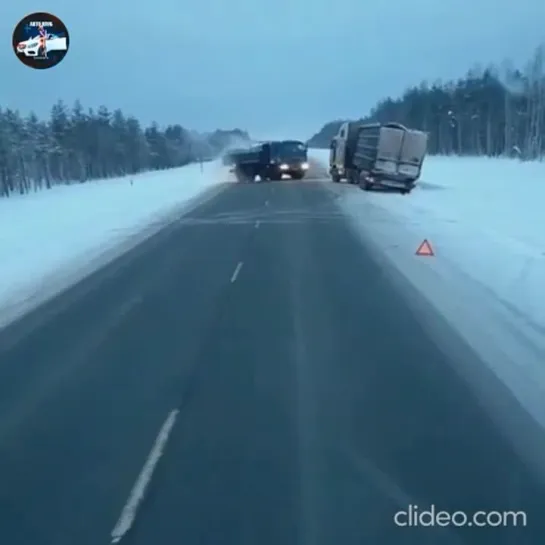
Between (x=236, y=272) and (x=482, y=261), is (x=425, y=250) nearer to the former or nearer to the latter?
(x=482, y=261)

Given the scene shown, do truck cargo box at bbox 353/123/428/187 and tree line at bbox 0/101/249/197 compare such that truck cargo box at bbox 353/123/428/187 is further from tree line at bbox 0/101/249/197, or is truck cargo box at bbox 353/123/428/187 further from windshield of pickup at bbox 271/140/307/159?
tree line at bbox 0/101/249/197

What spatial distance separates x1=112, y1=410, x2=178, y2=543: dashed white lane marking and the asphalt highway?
16mm

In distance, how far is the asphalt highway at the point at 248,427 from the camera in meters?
4.79

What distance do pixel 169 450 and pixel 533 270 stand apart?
9893 mm

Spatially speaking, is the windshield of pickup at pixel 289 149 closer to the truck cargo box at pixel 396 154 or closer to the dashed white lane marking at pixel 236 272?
the truck cargo box at pixel 396 154

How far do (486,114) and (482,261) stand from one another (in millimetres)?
112739

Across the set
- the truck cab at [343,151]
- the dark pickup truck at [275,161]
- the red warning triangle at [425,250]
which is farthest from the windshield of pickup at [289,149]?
the red warning triangle at [425,250]

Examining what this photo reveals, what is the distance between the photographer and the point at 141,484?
17.4ft

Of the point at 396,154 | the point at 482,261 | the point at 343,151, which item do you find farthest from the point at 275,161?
the point at 482,261

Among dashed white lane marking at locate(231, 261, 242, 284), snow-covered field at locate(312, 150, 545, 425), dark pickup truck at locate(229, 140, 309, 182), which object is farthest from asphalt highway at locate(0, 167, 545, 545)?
dark pickup truck at locate(229, 140, 309, 182)

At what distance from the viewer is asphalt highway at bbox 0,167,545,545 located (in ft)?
15.7

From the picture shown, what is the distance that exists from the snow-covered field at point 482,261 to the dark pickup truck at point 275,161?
57.4 feet

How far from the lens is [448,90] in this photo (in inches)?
5714

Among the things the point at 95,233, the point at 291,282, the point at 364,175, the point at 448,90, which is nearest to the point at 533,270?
the point at 291,282
